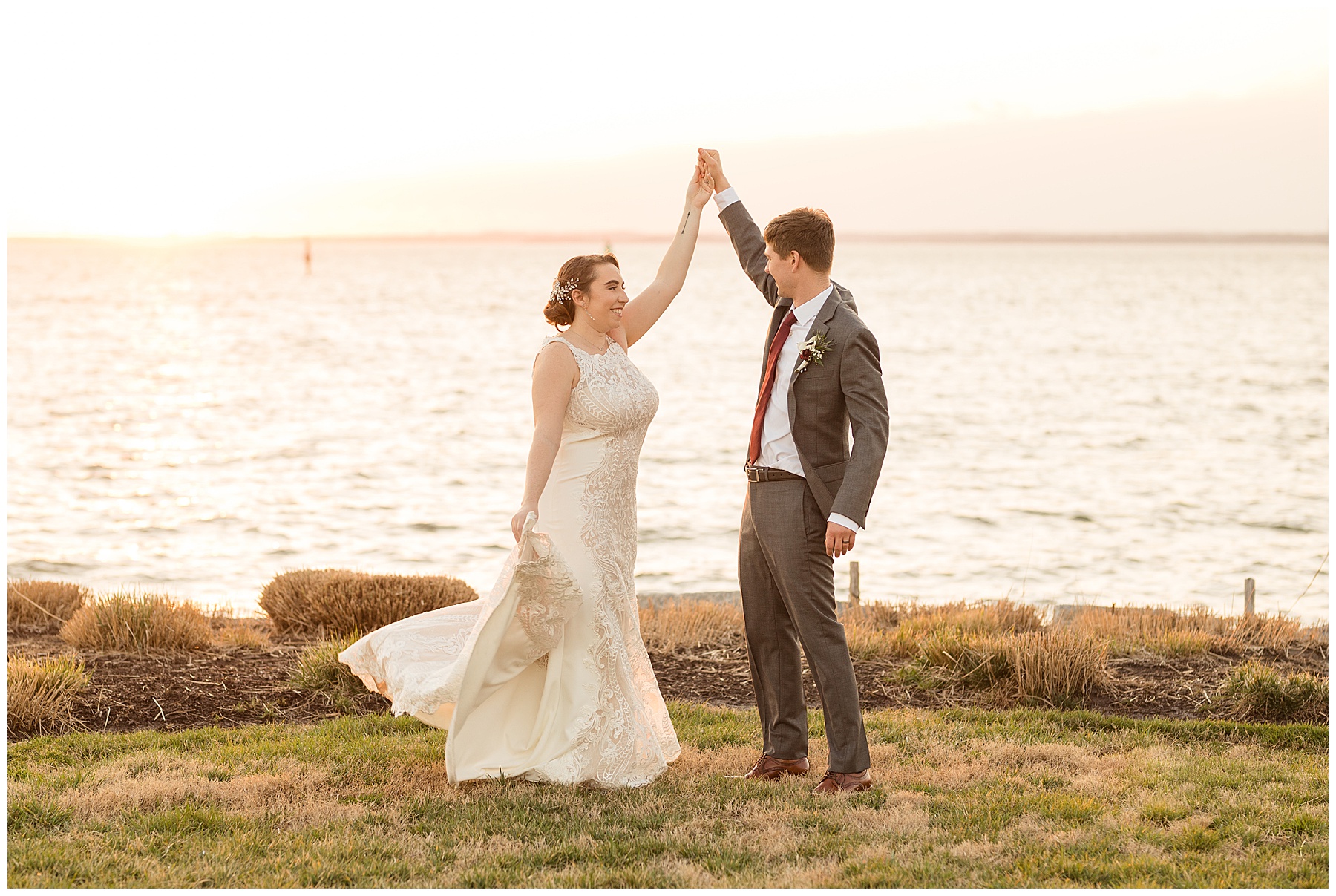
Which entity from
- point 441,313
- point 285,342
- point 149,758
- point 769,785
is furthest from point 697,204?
point 441,313

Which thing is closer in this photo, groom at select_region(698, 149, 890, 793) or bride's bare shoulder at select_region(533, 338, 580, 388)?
groom at select_region(698, 149, 890, 793)

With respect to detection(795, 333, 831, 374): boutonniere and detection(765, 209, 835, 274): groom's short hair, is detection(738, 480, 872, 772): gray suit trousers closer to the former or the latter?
detection(795, 333, 831, 374): boutonniere

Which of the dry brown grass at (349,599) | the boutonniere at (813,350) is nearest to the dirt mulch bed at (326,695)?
the dry brown grass at (349,599)

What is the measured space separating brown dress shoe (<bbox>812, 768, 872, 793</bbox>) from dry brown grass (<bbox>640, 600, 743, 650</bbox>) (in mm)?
2970

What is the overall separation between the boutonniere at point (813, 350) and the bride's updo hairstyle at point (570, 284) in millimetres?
1041

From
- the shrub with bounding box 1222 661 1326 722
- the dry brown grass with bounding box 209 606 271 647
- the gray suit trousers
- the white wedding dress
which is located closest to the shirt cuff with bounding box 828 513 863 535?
the gray suit trousers

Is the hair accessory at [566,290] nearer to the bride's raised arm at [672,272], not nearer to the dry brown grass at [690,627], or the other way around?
the bride's raised arm at [672,272]

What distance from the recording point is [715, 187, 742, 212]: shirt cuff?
6176 mm

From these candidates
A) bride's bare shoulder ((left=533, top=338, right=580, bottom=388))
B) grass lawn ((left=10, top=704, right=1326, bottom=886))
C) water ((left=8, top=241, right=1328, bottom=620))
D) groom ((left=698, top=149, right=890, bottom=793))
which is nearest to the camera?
grass lawn ((left=10, top=704, right=1326, bottom=886))

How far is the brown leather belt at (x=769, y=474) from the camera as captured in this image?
540 cm

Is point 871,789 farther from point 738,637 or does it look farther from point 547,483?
point 738,637

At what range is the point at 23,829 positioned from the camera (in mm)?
4746

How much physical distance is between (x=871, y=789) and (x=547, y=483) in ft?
6.70

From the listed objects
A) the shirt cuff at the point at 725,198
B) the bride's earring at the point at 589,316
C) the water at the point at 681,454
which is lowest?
the water at the point at 681,454
